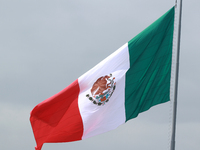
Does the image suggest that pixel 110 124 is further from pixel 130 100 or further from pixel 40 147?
pixel 40 147

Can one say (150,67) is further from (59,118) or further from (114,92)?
(59,118)

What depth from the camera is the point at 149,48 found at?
18.2 metres

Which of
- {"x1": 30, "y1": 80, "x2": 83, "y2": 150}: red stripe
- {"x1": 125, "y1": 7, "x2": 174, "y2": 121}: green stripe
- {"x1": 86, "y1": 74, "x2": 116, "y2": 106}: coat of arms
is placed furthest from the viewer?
{"x1": 86, "y1": 74, "x2": 116, "y2": 106}: coat of arms

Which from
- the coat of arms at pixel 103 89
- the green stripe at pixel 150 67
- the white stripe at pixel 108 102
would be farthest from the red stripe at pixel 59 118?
the green stripe at pixel 150 67

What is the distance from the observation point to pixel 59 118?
719 inches

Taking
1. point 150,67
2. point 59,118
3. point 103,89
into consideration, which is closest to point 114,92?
point 103,89

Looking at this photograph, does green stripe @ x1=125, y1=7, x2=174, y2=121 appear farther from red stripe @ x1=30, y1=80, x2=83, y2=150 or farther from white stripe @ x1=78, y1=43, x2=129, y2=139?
red stripe @ x1=30, y1=80, x2=83, y2=150

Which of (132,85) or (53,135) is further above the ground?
(132,85)

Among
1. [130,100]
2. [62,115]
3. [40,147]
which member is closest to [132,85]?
[130,100]

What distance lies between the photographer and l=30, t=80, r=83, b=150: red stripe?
58.3 feet

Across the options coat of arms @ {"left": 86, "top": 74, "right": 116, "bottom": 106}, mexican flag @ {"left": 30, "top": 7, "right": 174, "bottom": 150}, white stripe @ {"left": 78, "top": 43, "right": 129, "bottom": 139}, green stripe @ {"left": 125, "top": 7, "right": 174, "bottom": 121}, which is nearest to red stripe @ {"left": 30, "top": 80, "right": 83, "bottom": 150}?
mexican flag @ {"left": 30, "top": 7, "right": 174, "bottom": 150}

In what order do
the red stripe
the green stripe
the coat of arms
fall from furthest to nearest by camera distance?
the coat of arms < the red stripe < the green stripe

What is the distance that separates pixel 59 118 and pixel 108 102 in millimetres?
2637

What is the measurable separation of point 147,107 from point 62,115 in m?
4.30
